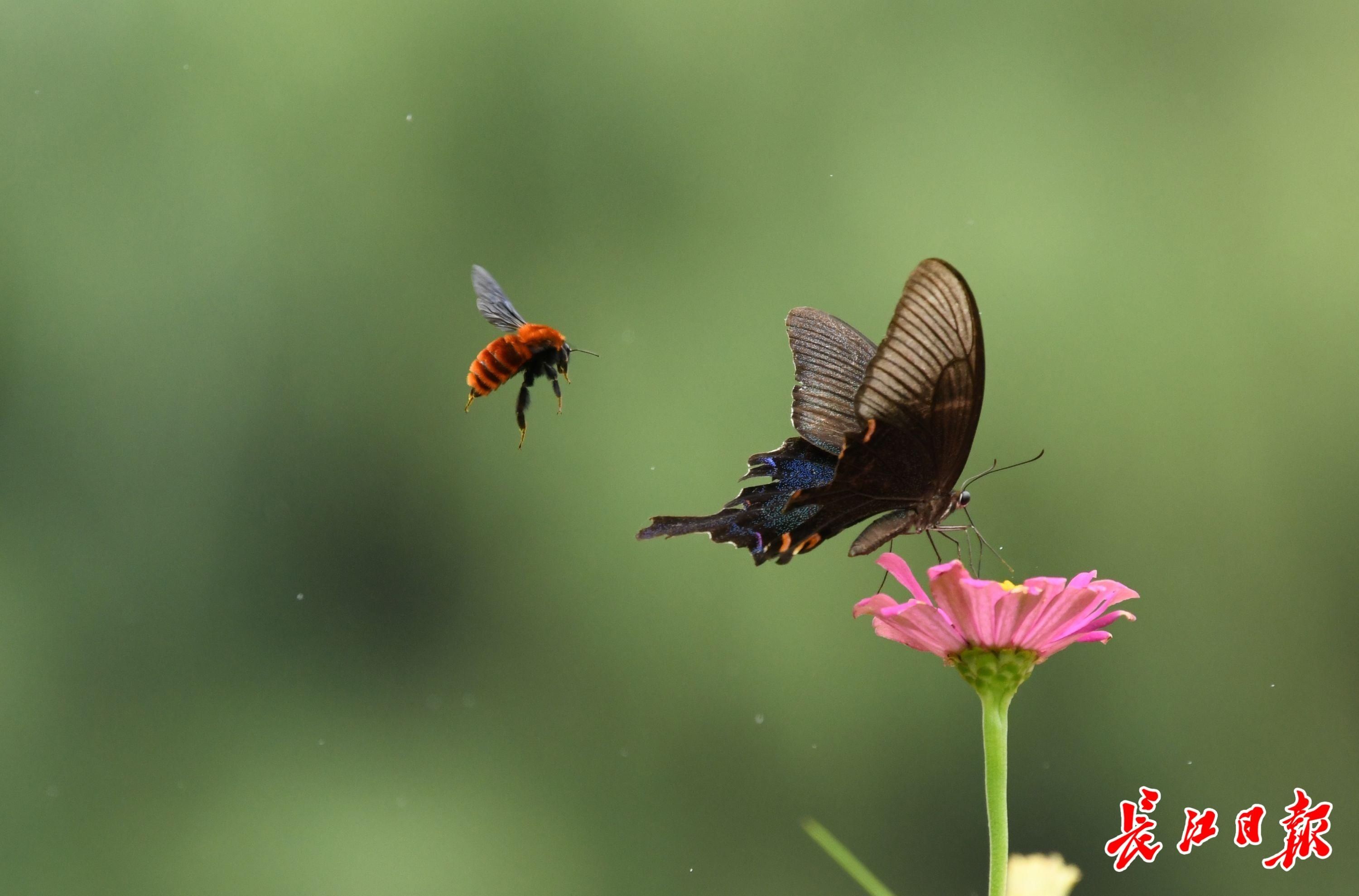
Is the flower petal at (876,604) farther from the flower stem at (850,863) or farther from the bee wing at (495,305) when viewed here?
the bee wing at (495,305)

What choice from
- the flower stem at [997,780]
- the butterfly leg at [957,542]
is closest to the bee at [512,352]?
the butterfly leg at [957,542]

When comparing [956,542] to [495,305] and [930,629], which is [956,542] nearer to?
[930,629]

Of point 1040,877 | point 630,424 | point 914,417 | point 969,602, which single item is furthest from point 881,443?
point 630,424

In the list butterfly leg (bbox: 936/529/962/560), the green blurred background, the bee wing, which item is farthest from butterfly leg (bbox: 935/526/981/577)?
the green blurred background

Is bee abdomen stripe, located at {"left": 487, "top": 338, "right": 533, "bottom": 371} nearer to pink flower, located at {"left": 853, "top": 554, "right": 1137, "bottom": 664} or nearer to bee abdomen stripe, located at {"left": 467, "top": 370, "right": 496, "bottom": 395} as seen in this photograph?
bee abdomen stripe, located at {"left": 467, "top": 370, "right": 496, "bottom": 395}

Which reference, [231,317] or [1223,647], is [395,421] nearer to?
[231,317]

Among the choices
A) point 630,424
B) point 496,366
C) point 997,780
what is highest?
point 496,366
